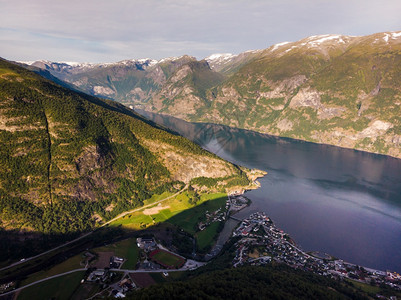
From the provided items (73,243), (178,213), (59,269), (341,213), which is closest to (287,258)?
(178,213)

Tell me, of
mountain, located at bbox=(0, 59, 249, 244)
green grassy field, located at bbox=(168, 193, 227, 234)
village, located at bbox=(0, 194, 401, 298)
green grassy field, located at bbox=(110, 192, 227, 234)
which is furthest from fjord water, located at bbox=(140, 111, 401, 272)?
mountain, located at bbox=(0, 59, 249, 244)

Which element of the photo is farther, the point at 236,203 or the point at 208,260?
the point at 236,203

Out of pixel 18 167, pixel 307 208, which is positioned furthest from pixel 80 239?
pixel 307 208

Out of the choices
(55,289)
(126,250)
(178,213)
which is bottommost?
(55,289)

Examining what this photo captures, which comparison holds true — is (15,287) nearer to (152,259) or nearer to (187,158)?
(152,259)

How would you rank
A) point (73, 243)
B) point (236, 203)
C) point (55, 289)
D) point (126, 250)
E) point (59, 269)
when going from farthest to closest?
point (236, 203)
point (73, 243)
point (126, 250)
point (59, 269)
point (55, 289)

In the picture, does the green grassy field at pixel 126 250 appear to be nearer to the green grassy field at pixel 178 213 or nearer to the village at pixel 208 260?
the village at pixel 208 260

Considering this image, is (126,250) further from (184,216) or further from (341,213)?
(341,213)
